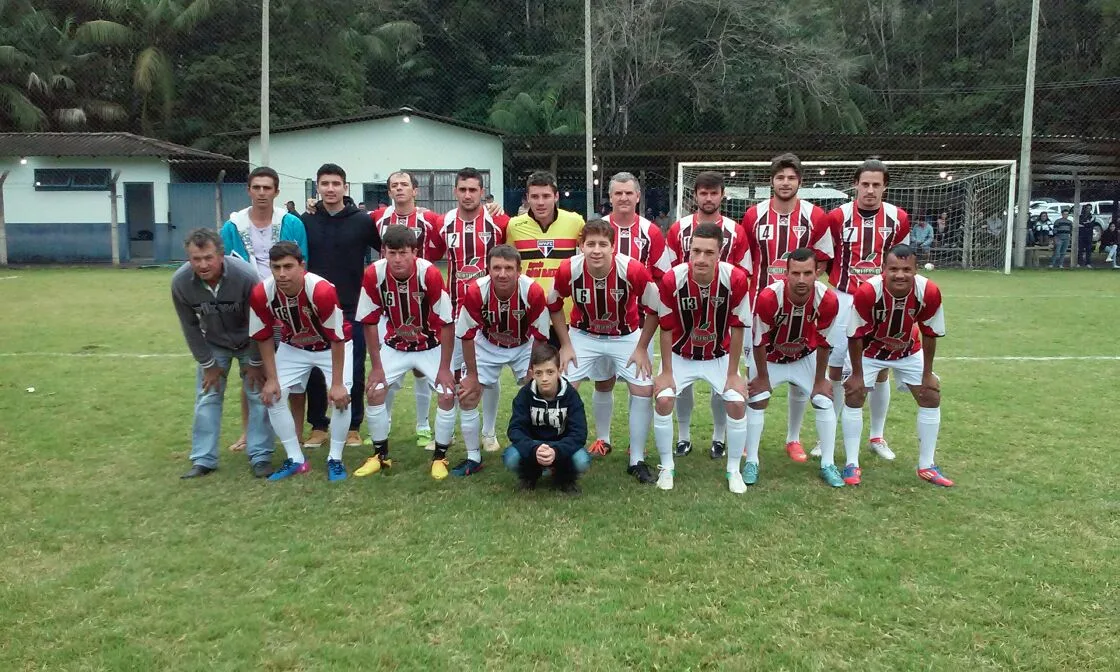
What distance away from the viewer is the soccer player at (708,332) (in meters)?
4.89

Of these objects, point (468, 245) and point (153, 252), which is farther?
point (153, 252)

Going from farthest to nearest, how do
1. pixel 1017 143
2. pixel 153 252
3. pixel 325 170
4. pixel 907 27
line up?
1. pixel 907 27
2. pixel 153 252
3. pixel 1017 143
4. pixel 325 170

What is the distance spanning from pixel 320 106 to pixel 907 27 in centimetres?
2995

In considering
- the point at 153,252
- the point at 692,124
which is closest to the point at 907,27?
the point at 692,124

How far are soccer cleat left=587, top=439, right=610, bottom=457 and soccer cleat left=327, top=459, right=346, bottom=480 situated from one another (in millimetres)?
1638

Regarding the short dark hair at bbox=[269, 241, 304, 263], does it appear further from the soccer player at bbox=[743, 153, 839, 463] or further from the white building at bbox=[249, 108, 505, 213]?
the white building at bbox=[249, 108, 505, 213]

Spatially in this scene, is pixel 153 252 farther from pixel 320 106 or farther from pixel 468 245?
pixel 468 245

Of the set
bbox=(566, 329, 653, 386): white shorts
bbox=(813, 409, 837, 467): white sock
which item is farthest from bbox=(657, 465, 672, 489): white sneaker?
bbox=(813, 409, 837, 467): white sock

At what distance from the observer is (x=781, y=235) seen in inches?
225

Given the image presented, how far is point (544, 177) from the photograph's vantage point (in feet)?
18.4

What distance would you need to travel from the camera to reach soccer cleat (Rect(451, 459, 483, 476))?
17.0 feet

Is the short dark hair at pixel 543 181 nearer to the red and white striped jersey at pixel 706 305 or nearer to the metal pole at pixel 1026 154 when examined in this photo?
the red and white striped jersey at pixel 706 305

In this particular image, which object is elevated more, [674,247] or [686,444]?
[674,247]

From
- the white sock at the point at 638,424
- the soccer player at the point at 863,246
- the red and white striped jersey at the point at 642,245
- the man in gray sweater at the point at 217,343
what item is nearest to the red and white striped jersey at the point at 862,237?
the soccer player at the point at 863,246
